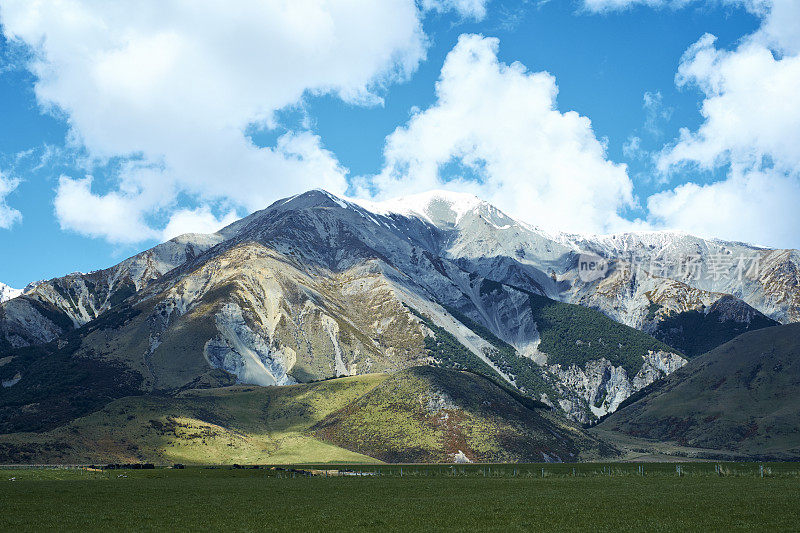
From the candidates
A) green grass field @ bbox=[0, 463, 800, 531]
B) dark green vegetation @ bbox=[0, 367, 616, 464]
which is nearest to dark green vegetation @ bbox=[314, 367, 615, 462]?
dark green vegetation @ bbox=[0, 367, 616, 464]

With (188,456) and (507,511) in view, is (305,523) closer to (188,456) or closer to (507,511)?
(507,511)

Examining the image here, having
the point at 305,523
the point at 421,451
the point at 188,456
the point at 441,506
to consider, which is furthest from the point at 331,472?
the point at 305,523

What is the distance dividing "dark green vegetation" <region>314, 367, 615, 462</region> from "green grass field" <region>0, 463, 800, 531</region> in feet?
256

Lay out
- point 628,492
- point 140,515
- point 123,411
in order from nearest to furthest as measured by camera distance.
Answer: point 140,515
point 628,492
point 123,411

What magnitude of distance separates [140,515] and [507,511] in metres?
29.7

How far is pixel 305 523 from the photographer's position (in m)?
45.7

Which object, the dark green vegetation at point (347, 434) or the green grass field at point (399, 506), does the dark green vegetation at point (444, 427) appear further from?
the green grass field at point (399, 506)

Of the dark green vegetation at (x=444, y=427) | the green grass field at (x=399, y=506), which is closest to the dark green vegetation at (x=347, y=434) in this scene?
the dark green vegetation at (x=444, y=427)

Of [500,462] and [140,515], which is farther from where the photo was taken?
[500,462]

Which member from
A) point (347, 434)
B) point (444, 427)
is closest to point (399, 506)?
point (444, 427)

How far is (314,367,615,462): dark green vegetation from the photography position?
16012 cm

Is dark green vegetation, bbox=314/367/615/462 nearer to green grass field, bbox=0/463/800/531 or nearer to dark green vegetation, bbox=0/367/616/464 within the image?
dark green vegetation, bbox=0/367/616/464

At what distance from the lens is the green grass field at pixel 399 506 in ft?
146

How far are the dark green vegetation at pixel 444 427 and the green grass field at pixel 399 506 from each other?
77959 millimetres
